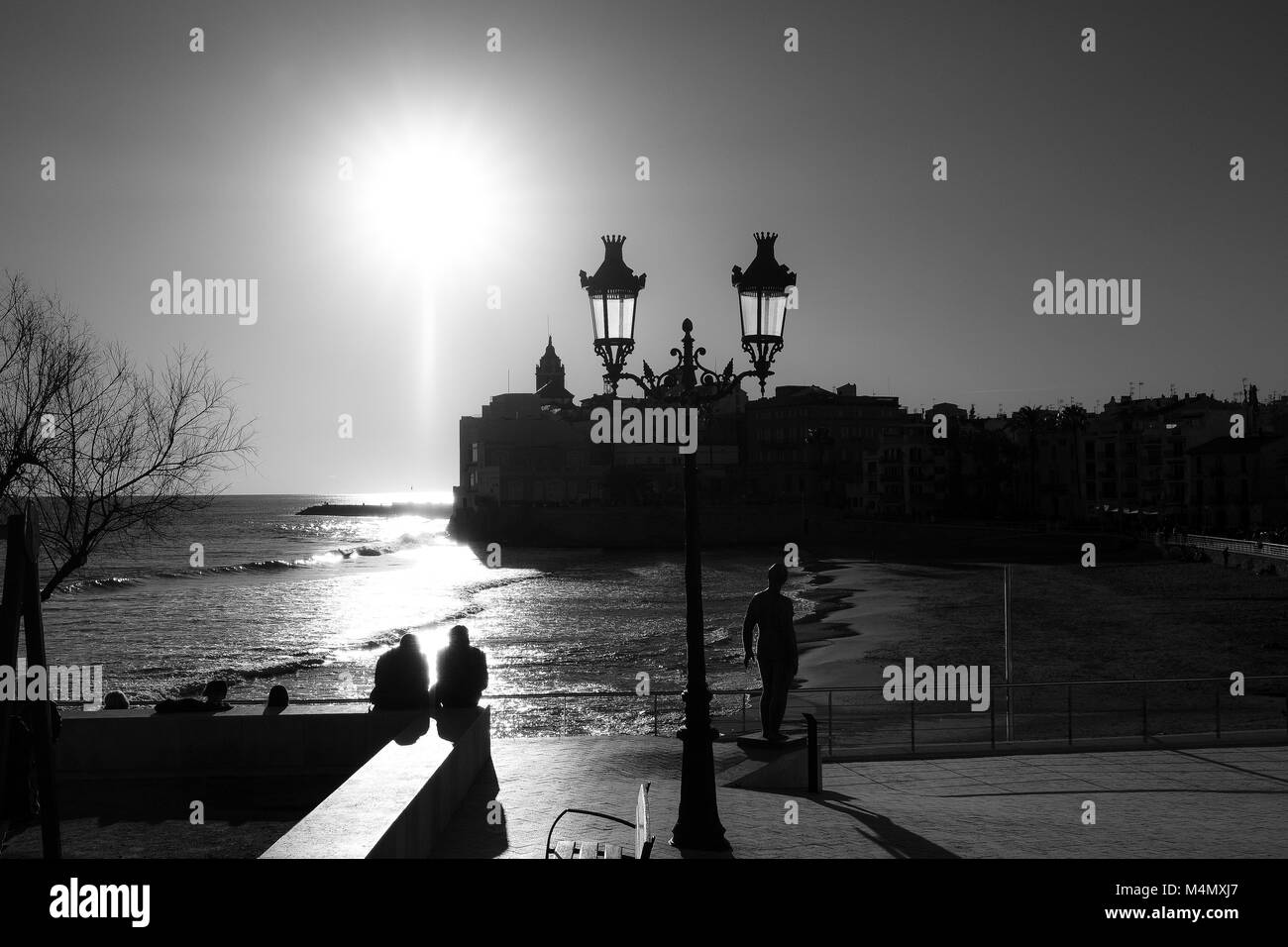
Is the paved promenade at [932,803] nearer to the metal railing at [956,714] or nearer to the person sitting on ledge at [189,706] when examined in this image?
the metal railing at [956,714]

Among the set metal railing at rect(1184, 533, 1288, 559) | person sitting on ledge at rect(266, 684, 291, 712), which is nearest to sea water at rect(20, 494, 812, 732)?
person sitting on ledge at rect(266, 684, 291, 712)

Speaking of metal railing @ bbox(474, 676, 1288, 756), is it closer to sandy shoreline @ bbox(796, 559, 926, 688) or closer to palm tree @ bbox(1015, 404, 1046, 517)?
sandy shoreline @ bbox(796, 559, 926, 688)

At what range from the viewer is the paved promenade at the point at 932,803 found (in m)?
7.41

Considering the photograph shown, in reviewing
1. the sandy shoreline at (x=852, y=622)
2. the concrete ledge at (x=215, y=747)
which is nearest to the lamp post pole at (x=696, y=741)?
the concrete ledge at (x=215, y=747)

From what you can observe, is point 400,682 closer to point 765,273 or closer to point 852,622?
point 765,273

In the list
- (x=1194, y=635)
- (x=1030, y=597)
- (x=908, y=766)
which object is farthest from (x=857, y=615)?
(x=908, y=766)

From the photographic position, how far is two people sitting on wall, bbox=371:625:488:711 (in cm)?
978

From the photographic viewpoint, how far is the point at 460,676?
32.1ft

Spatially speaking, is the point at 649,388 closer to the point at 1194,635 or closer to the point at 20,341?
the point at 20,341

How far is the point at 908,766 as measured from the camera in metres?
11.3


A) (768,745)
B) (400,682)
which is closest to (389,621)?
(400,682)

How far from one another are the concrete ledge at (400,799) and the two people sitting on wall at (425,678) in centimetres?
25

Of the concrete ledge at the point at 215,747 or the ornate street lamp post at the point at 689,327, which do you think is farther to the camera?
the concrete ledge at the point at 215,747
